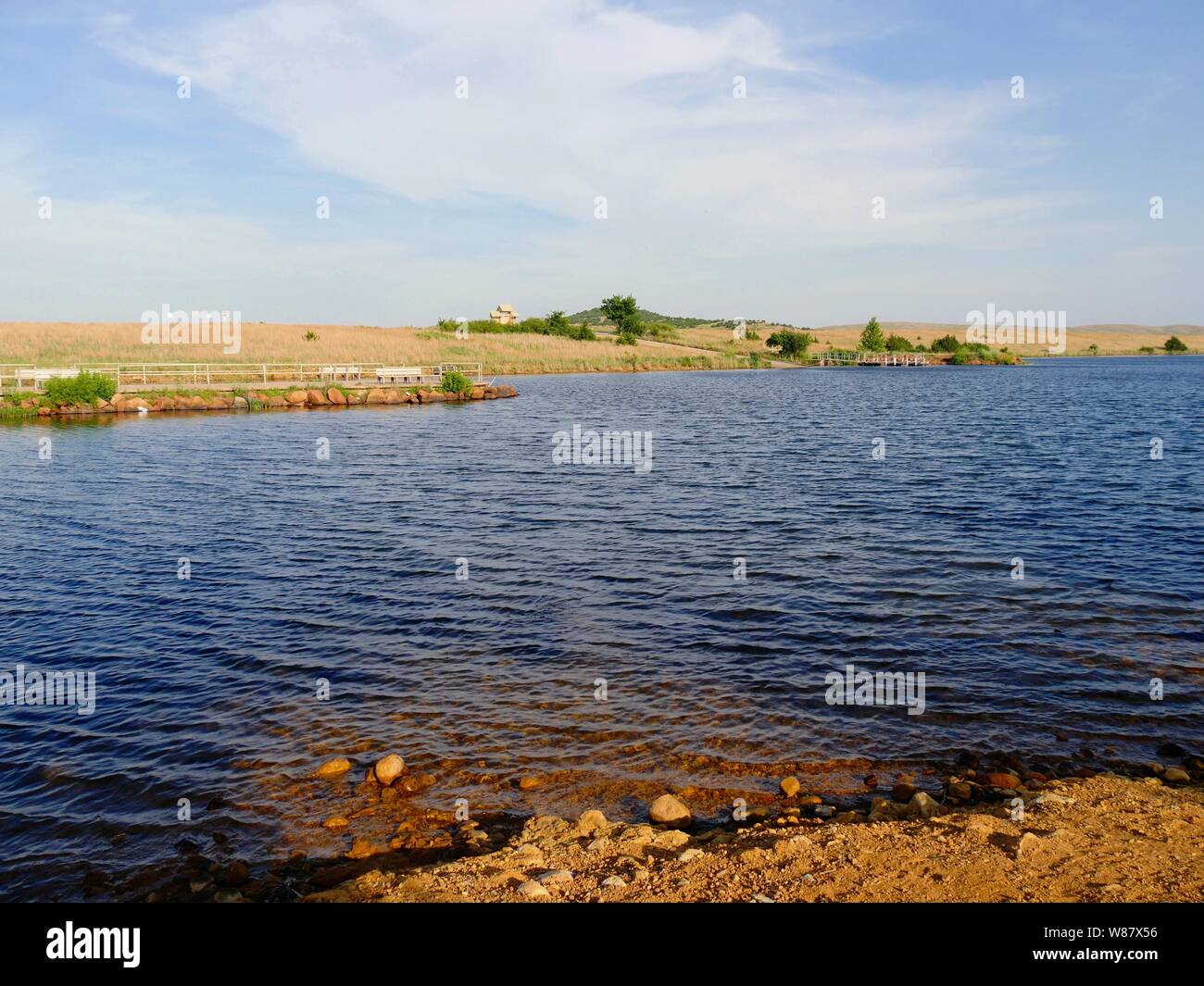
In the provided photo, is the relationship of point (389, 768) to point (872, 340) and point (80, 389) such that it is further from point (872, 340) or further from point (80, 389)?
point (872, 340)

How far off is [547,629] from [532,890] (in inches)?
303

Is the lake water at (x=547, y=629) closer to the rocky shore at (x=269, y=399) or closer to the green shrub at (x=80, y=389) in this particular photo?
the green shrub at (x=80, y=389)

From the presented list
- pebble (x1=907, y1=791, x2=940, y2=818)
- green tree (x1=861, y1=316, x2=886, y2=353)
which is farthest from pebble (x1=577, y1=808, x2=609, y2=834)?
green tree (x1=861, y1=316, x2=886, y2=353)

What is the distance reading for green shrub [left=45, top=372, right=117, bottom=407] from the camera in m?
46.5

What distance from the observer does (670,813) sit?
8.34 meters

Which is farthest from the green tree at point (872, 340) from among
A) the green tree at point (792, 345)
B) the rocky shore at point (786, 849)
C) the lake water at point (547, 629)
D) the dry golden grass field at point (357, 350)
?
the rocky shore at point (786, 849)

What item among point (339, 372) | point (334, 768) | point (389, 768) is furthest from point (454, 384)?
point (389, 768)

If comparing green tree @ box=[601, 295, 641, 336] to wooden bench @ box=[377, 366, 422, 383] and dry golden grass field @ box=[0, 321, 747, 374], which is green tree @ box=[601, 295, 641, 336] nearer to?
dry golden grass field @ box=[0, 321, 747, 374]
